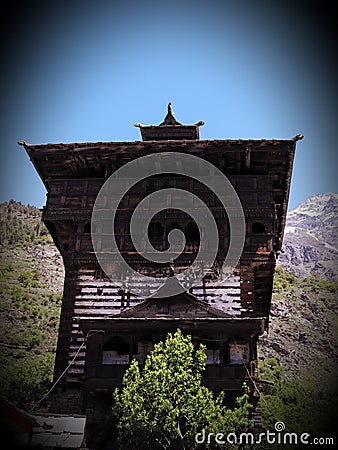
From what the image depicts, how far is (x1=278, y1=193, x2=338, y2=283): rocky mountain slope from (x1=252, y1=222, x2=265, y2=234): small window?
6423 cm

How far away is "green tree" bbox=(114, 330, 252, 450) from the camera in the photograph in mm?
12234

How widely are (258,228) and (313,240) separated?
9032 centimetres

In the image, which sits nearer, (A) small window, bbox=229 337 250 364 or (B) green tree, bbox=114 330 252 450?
(B) green tree, bbox=114 330 252 450

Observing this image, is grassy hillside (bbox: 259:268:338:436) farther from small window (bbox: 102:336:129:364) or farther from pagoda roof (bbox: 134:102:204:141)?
pagoda roof (bbox: 134:102:204:141)

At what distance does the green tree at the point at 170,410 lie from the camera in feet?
40.1

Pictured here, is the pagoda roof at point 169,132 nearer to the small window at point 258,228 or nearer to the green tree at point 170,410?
the small window at point 258,228

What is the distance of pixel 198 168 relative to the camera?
21000mm

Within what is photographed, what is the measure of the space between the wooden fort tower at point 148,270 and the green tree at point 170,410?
2028 millimetres

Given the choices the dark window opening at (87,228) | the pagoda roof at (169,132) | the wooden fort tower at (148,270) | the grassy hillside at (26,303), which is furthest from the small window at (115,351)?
the pagoda roof at (169,132)

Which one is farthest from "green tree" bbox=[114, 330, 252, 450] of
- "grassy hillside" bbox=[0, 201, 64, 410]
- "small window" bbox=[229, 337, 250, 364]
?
"grassy hillside" bbox=[0, 201, 64, 410]

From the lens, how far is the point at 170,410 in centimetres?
1235

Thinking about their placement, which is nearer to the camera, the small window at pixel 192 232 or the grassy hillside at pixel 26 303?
the small window at pixel 192 232

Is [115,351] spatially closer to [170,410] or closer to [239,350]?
[239,350]

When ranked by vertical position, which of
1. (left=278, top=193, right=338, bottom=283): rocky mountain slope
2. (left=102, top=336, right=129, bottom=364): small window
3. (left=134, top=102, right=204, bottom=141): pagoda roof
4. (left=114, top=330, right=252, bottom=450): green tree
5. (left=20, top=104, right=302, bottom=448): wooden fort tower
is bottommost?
(left=114, top=330, right=252, bottom=450): green tree
